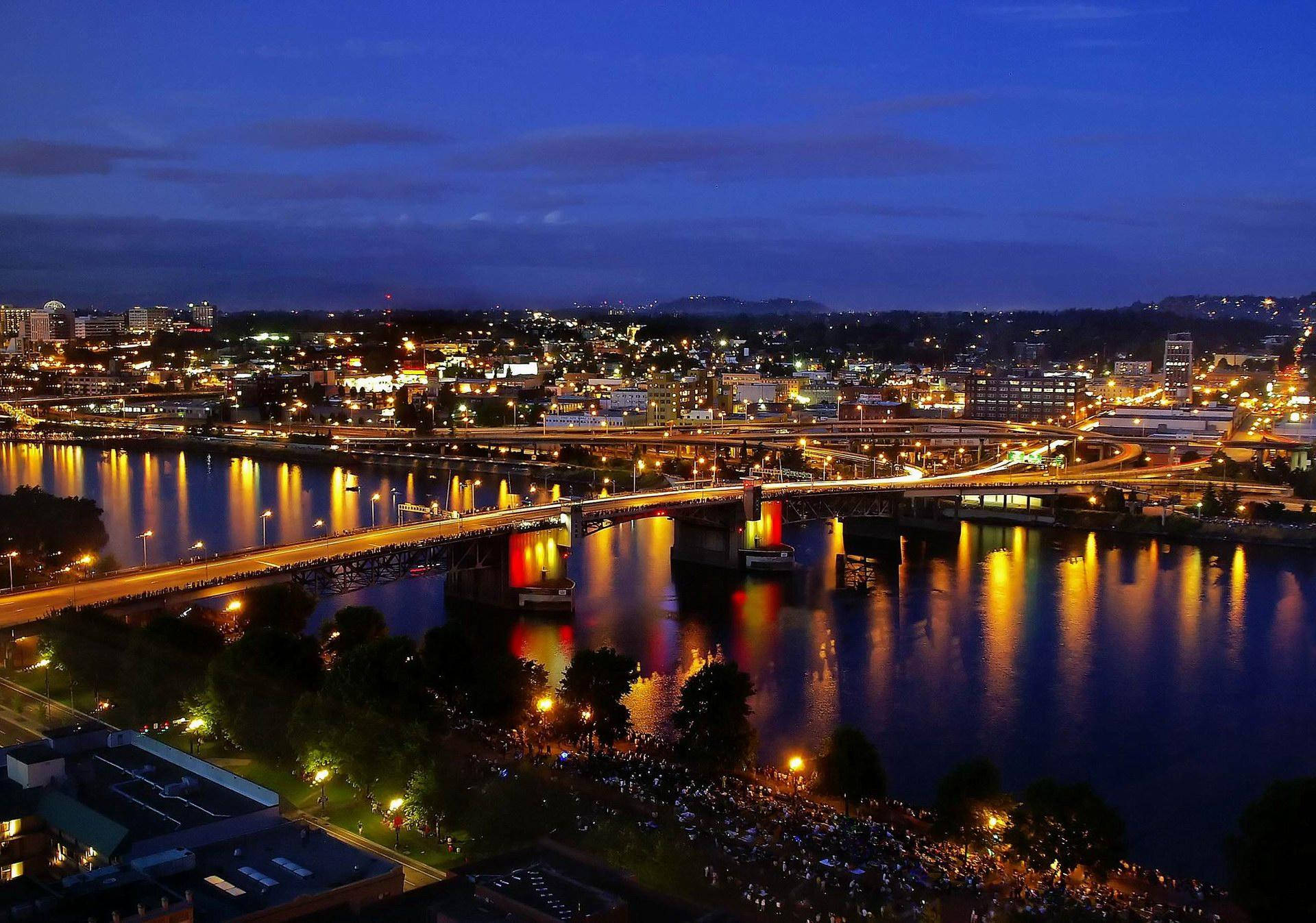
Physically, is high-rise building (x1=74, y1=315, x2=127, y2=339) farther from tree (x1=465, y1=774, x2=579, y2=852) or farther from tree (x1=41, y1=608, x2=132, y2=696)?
tree (x1=465, y1=774, x2=579, y2=852)

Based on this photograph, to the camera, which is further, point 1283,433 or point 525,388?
point 525,388

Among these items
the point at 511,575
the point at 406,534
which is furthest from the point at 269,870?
the point at 406,534

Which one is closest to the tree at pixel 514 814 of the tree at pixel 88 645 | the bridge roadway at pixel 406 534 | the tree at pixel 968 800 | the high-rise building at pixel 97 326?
the tree at pixel 968 800

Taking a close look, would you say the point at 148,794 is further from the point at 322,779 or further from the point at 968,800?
the point at 968,800

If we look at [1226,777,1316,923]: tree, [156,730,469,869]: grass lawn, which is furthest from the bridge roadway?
[1226,777,1316,923]: tree

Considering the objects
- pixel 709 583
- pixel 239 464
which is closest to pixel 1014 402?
pixel 239 464

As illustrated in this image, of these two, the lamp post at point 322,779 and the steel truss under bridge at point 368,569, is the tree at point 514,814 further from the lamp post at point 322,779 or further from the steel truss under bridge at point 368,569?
the steel truss under bridge at point 368,569

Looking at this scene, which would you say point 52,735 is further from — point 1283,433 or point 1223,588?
point 1283,433
